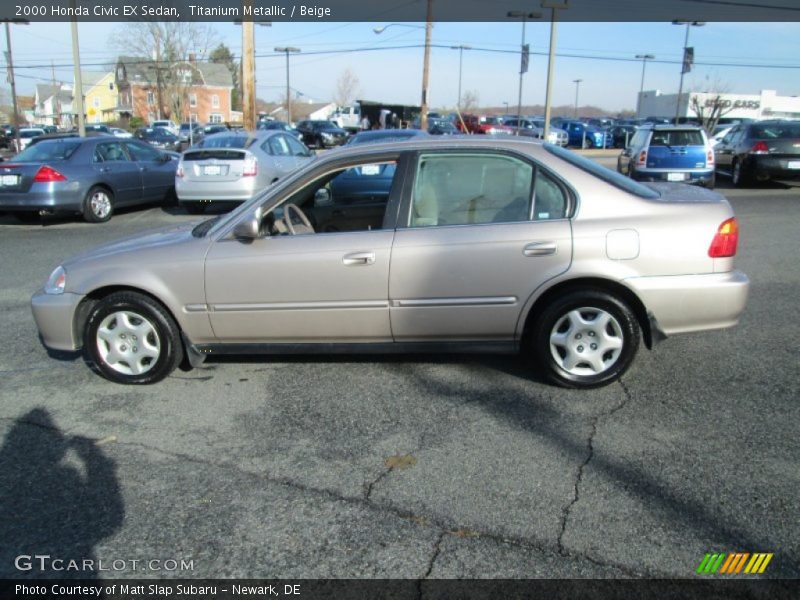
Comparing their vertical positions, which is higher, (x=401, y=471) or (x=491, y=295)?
(x=491, y=295)

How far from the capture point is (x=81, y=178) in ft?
38.9

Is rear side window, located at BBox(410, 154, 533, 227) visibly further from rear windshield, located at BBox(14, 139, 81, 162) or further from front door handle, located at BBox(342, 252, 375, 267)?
rear windshield, located at BBox(14, 139, 81, 162)

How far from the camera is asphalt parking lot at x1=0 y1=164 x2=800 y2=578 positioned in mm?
2746

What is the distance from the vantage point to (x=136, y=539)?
9.42ft

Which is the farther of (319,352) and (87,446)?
(319,352)

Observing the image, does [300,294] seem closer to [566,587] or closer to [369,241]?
[369,241]

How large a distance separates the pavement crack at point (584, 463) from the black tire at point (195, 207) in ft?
33.6

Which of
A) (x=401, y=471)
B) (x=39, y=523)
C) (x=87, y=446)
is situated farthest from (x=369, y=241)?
(x=39, y=523)

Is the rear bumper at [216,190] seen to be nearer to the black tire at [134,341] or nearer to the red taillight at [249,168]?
the red taillight at [249,168]

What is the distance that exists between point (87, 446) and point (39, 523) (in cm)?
77

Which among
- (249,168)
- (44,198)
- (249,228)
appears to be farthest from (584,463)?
(44,198)

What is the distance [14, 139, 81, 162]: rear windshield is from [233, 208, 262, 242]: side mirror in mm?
9267

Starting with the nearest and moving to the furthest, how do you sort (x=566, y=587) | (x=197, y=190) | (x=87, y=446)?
(x=566, y=587) → (x=87, y=446) → (x=197, y=190)

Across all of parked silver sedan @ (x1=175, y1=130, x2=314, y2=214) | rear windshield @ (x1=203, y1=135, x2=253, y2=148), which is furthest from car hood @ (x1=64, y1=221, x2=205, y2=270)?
rear windshield @ (x1=203, y1=135, x2=253, y2=148)
